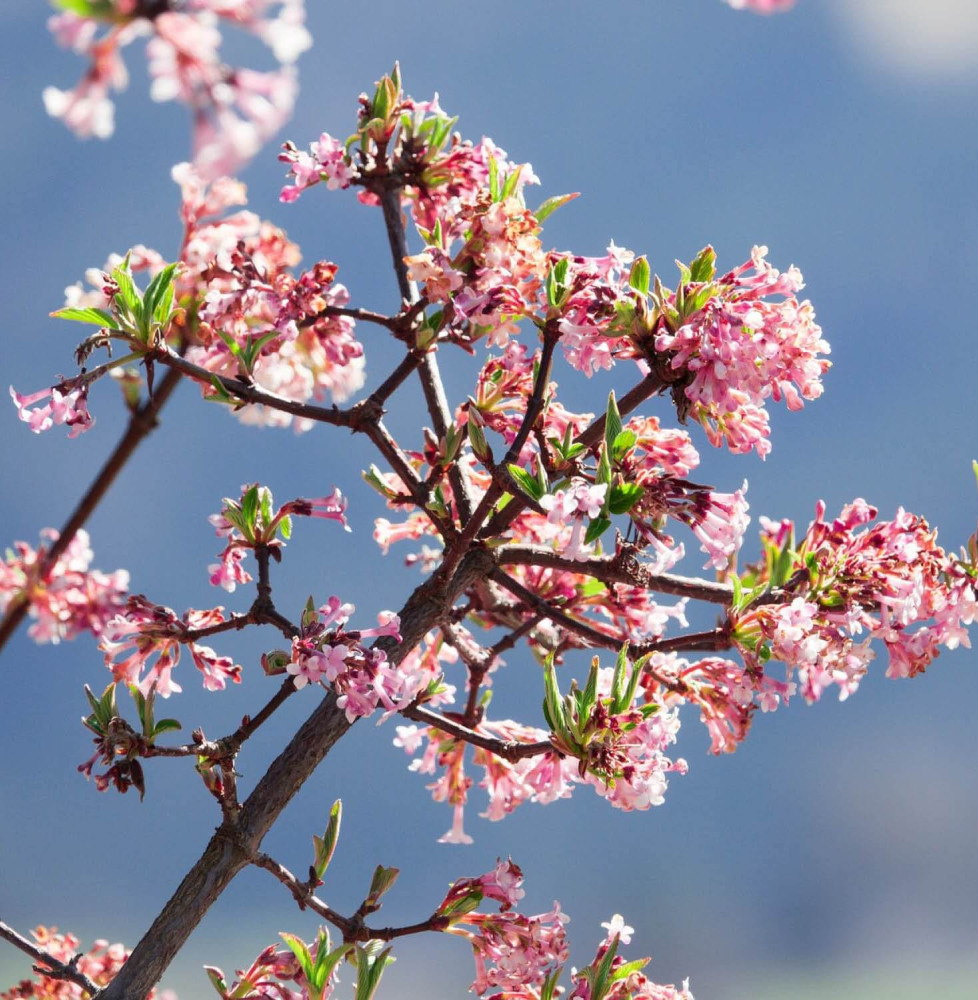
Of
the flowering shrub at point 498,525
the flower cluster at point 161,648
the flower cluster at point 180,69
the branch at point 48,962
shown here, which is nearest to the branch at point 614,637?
the flowering shrub at point 498,525

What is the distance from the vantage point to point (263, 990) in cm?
136

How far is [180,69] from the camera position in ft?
1.82

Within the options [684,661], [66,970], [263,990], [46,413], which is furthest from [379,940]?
[46,413]

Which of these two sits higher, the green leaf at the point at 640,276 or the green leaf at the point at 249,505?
the green leaf at the point at 640,276

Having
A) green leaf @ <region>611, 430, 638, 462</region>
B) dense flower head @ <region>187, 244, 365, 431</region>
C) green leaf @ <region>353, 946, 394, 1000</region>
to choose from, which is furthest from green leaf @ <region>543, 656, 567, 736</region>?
dense flower head @ <region>187, 244, 365, 431</region>

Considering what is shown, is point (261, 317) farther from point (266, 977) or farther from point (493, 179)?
point (266, 977)

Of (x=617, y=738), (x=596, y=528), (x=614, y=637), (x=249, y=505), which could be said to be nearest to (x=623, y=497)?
(x=596, y=528)

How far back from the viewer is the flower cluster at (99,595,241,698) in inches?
53.9

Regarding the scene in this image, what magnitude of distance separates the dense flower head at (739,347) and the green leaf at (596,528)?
0.18 metres

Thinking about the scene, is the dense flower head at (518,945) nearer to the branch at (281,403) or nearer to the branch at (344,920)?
the branch at (344,920)

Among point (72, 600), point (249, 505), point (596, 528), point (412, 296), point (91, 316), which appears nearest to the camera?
point (72, 600)

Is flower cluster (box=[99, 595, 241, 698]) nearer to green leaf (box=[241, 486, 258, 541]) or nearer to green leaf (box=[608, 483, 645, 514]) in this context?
green leaf (box=[241, 486, 258, 541])

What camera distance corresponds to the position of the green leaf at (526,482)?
3.98ft

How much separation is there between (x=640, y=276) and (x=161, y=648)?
772 mm
